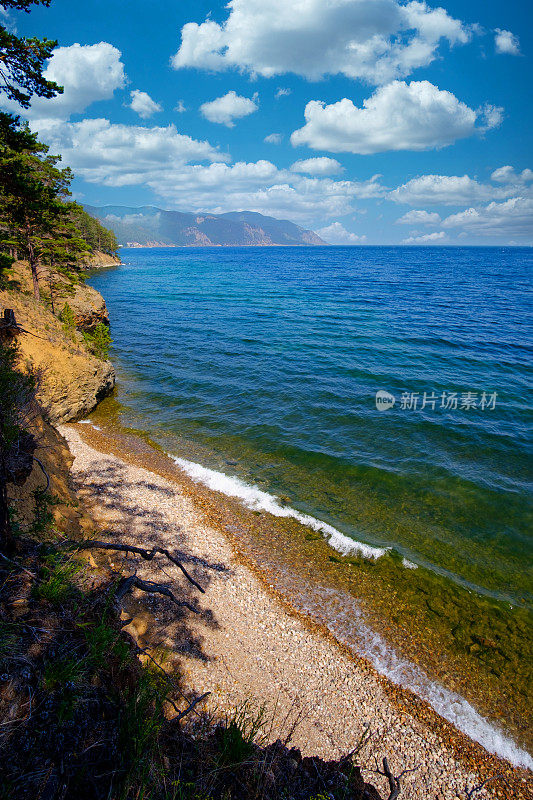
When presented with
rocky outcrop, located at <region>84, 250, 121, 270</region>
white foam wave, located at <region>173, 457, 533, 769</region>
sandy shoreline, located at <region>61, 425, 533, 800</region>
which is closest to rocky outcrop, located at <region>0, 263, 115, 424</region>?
sandy shoreline, located at <region>61, 425, 533, 800</region>

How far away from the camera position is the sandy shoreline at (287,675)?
24.9 feet

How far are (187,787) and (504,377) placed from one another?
32.8m

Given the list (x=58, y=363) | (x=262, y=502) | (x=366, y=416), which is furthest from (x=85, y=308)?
(x=366, y=416)

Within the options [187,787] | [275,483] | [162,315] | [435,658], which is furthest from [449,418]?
[162,315]

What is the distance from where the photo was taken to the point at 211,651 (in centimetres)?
907

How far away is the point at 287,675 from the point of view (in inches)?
347

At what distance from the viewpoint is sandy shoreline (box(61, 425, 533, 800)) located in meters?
7.60

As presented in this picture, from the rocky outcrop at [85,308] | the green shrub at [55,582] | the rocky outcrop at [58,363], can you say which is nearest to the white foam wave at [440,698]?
the green shrub at [55,582]

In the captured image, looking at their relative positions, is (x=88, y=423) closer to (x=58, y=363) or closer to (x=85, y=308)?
(x=58, y=363)

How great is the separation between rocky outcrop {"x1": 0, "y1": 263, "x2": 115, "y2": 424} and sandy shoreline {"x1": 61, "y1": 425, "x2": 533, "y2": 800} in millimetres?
10301

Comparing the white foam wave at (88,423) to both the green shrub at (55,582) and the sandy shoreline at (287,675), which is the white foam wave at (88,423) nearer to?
the sandy shoreline at (287,675)

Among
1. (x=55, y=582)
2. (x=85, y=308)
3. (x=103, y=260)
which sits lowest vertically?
(x=55, y=582)

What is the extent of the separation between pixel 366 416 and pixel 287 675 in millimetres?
16644

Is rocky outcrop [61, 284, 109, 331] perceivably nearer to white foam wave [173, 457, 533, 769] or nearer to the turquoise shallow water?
the turquoise shallow water
